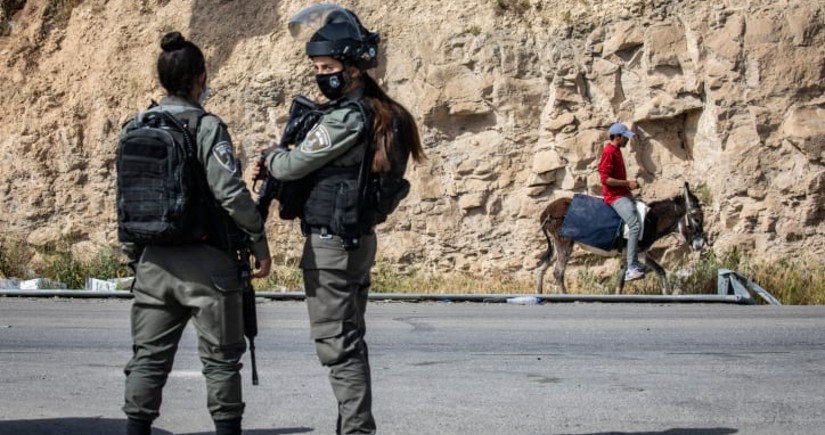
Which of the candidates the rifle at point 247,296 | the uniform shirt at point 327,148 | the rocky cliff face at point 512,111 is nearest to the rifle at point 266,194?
the rifle at point 247,296

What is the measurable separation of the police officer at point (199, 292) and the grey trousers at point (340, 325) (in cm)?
32

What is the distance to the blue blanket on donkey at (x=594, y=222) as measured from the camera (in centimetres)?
1916

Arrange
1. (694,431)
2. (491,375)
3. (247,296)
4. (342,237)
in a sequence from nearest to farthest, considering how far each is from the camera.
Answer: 1. (342,237)
2. (247,296)
3. (694,431)
4. (491,375)

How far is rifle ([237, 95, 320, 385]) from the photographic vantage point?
6605 mm

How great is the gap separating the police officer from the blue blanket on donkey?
514 inches

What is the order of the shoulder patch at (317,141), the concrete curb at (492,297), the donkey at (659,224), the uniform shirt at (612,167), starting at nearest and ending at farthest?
the shoulder patch at (317,141)
the concrete curb at (492,297)
the uniform shirt at (612,167)
the donkey at (659,224)

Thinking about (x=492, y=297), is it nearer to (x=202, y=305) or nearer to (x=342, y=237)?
(x=342, y=237)

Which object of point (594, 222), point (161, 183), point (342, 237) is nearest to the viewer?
point (161, 183)

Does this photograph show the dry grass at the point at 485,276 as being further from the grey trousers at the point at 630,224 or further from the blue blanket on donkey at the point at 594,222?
the blue blanket on donkey at the point at 594,222

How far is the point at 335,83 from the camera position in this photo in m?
6.73

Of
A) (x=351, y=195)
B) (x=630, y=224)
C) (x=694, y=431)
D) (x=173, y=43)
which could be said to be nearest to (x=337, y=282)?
(x=351, y=195)

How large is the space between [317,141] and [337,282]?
662 mm

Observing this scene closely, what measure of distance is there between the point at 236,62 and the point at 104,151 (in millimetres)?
2785

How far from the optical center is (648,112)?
73.4ft
